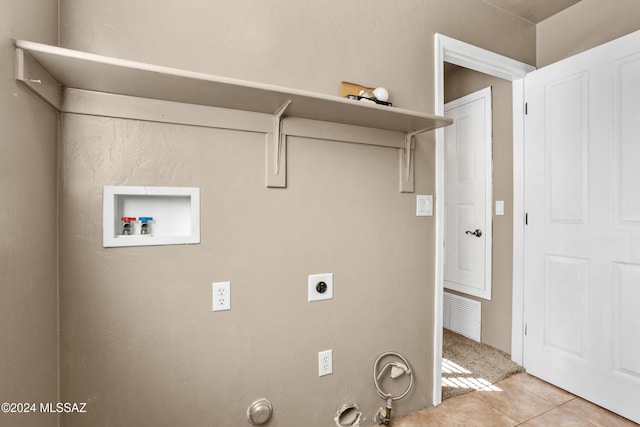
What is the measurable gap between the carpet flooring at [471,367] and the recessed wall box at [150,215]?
6.00 ft

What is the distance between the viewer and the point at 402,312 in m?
1.77

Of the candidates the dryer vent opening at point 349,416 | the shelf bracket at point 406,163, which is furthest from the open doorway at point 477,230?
the shelf bracket at point 406,163

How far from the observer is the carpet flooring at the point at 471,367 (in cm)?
206

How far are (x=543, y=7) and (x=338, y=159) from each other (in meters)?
1.90

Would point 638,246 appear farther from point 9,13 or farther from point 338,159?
point 9,13

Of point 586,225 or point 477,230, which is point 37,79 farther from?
point 477,230

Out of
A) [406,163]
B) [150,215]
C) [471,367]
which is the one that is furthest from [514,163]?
[150,215]

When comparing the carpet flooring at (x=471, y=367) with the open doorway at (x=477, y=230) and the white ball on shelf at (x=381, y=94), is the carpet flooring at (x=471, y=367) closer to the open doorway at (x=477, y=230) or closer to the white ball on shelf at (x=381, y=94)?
the open doorway at (x=477, y=230)

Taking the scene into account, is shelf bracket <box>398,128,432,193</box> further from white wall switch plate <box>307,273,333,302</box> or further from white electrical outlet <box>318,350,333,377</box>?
white electrical outlet <box>318,350,333,377</box>

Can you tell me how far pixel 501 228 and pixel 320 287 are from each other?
1709mm

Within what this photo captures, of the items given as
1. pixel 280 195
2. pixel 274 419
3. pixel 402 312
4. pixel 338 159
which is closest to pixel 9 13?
pixel 280 195

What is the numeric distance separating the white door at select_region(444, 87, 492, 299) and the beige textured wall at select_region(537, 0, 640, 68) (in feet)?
1.57

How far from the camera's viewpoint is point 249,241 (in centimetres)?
140

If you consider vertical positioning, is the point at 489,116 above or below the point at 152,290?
above
